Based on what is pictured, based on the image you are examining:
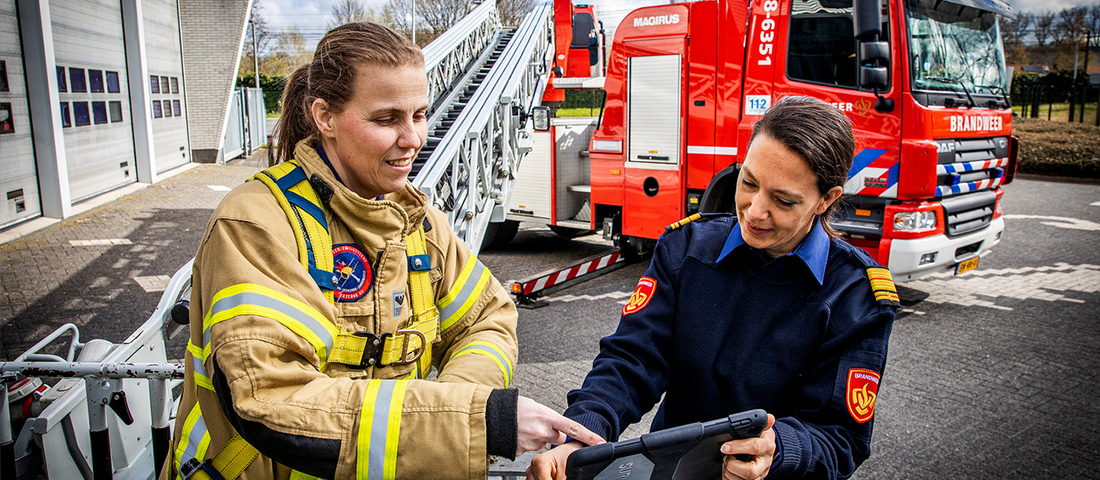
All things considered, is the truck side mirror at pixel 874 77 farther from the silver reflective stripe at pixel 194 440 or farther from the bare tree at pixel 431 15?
the bare tree at pixel 431 15

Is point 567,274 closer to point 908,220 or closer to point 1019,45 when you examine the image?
point 908,220

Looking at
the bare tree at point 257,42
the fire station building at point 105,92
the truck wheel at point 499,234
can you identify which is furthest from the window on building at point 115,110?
the bare tree at point 257,42

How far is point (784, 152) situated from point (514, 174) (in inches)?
220

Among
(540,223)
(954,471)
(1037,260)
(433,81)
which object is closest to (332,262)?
(954,471)

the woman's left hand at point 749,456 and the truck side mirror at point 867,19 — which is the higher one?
the truck side mirror at point 867,19

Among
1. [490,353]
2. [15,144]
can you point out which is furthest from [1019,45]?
[490,353]

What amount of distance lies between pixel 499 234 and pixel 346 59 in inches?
319

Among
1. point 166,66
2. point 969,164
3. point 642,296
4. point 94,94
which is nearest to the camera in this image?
point 642,296

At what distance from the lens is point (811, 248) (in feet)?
5.86

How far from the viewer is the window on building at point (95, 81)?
11.9 metres

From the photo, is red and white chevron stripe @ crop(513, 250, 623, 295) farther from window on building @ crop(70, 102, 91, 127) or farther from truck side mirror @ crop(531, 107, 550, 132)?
window on building @ crop(70, 102, 91, 127)

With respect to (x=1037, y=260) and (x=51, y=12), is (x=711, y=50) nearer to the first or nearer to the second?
(x=1037, y=260)

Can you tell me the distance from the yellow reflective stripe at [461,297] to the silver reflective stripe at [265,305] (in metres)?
0.43

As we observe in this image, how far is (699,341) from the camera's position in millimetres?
1841
